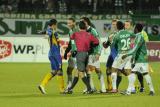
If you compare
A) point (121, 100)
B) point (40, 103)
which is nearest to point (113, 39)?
point (121, 100)

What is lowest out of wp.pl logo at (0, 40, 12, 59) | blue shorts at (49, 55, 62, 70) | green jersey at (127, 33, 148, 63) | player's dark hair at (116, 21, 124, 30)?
wp.pl logo at (0, 40, 12, 59)

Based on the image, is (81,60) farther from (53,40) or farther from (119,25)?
(119,25)

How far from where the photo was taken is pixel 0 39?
3106cm

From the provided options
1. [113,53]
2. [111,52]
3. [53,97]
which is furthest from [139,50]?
[53,97]

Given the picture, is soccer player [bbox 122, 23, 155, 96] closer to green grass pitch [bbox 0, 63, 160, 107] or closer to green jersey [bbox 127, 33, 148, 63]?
green jersey [bbox 127, 33, 148, 63]

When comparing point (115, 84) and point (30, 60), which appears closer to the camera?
point (115, 84)

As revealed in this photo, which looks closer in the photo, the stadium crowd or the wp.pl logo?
the wp.pl logo

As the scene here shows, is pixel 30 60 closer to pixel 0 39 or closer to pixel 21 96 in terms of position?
pixel 0 39

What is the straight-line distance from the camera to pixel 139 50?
16844 mm

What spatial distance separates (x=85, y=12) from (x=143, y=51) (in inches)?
810

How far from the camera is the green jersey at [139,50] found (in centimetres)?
1667

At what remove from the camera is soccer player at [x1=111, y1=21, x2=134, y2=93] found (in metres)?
16.9

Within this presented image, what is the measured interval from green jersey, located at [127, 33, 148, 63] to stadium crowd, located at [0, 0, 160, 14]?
20141 mm

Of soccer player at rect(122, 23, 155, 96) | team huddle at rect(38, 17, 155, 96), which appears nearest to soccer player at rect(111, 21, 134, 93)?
team huddle at rect(38, 17, 155, 96)
